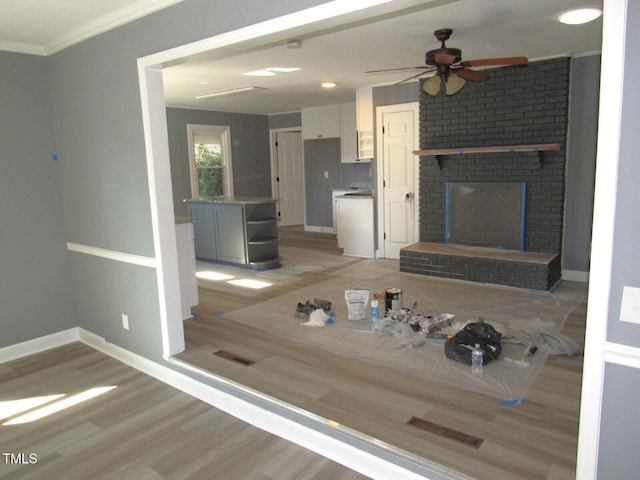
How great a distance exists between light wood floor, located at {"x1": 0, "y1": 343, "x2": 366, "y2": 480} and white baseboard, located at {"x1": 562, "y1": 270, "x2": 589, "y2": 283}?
4.14m

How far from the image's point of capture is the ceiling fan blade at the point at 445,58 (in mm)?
3707

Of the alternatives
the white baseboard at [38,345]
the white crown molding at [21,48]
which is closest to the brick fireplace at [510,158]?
the white baseboard at [38,345]

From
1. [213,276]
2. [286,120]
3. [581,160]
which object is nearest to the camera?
[581,160]

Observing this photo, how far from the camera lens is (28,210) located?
3746 millimetres

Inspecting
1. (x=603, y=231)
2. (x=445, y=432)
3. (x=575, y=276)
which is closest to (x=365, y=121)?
(x=575, y=276)

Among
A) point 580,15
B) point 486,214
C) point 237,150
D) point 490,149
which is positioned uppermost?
point 580,15

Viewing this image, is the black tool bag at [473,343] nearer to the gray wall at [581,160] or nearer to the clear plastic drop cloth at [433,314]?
the clear plastic drop cloth at [433,314]

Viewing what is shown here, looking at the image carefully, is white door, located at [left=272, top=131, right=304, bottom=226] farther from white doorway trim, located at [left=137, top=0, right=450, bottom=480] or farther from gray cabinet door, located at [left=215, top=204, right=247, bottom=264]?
white doorway trim, located at [left=137, top=0, right=450, bottom=480]

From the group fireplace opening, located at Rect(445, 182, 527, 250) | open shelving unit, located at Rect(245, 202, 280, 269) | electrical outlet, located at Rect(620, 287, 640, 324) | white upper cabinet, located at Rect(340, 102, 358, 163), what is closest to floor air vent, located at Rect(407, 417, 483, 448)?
electrical outlet, located at Rect(620, 287, 640, 324)

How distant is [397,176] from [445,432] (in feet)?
15.0

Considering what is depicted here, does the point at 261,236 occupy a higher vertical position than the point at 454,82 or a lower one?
lower

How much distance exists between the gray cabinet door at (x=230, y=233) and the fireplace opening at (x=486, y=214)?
2.69 metres

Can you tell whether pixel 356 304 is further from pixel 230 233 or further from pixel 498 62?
pixel 230 233

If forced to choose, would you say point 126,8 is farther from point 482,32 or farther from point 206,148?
point 206,148
